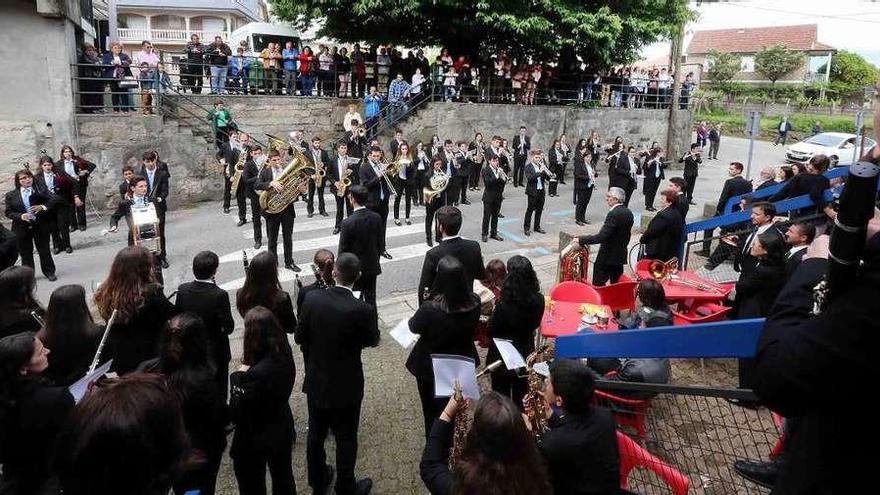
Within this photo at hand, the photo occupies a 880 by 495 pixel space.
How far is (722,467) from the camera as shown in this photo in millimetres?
4398

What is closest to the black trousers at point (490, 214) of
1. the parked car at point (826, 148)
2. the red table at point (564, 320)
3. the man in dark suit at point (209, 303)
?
the red table at point (564, 320)

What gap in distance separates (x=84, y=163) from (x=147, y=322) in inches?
375

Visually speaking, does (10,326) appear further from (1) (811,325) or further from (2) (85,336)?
(1) (811,325)

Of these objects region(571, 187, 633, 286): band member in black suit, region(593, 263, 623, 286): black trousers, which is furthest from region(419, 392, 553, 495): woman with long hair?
region(593, 263, 623, 286): black trousers

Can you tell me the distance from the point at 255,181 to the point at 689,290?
26.1 feet

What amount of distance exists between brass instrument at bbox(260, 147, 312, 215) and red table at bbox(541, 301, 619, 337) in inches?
211

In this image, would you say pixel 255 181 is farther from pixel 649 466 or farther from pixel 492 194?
pixel 649 466

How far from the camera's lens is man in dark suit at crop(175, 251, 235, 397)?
444cm

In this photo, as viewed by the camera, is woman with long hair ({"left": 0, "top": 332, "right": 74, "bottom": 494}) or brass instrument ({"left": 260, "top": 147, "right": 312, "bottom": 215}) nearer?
woman with long hair ({"left": 0, "top": 332, "right": 74, "bottom": 494})

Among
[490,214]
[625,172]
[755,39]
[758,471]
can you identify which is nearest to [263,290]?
[758,471]

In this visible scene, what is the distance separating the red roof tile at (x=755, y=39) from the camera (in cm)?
5694

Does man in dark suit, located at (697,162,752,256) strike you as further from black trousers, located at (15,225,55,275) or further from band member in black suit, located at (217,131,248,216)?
black trousers, located at (15,225,55,275)

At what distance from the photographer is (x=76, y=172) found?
1177 cm

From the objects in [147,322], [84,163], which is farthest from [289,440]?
[84,163]
